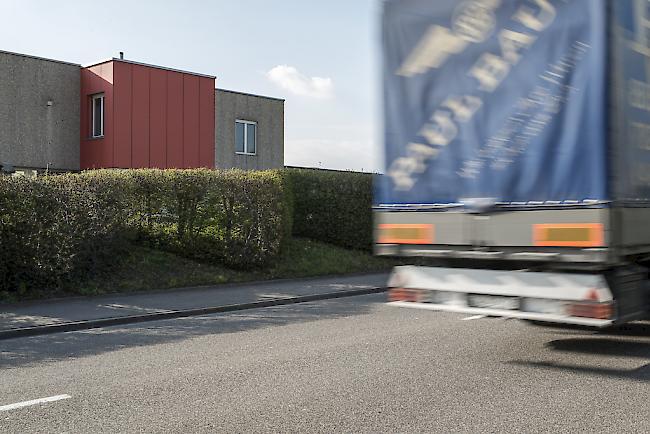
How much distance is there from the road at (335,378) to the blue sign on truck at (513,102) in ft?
5.56

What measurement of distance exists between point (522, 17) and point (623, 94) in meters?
1.16

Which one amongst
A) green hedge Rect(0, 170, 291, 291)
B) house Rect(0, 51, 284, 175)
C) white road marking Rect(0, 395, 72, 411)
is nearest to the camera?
white road marking Rect(0, 395, 72, 411)

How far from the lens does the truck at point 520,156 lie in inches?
238

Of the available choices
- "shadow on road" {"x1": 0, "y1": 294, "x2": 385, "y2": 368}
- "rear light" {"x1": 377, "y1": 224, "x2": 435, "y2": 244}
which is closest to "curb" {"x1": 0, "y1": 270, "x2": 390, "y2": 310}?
"shadow on road" {"x1": 0, "y1": 294, "x2": 385, "y2": 368}

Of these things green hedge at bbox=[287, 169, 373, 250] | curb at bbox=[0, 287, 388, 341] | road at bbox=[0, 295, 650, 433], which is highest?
green hedge at bbox=[287, 169, 373, 250]

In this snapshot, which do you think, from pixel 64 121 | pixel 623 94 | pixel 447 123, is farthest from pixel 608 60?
pixel 64 121

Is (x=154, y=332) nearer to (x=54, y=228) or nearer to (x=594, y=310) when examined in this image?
(x=54, y=228)

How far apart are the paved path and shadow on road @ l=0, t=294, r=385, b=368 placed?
73 centimetres

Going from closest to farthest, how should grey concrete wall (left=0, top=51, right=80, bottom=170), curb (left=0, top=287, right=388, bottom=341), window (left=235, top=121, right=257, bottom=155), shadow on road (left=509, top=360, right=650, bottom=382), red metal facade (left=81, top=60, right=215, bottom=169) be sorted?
shadow on road (left=509, top=360, right=650, bottom=382)
curb (left=0, top=287, right=388, bottom=341)
grey concrete wall (left=0, top=51, right=80, bottom=170)
red metal facade (left=81, top=60, right=215, bottom=169)
window (left=235, top=121, right=257, bottom=155)

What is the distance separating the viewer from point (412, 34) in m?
7.26

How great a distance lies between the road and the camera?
5184 mm

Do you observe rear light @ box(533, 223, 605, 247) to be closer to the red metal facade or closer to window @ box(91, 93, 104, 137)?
the red metal facade

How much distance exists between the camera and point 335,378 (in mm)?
6480

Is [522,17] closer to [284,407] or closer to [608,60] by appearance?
[608,60]
